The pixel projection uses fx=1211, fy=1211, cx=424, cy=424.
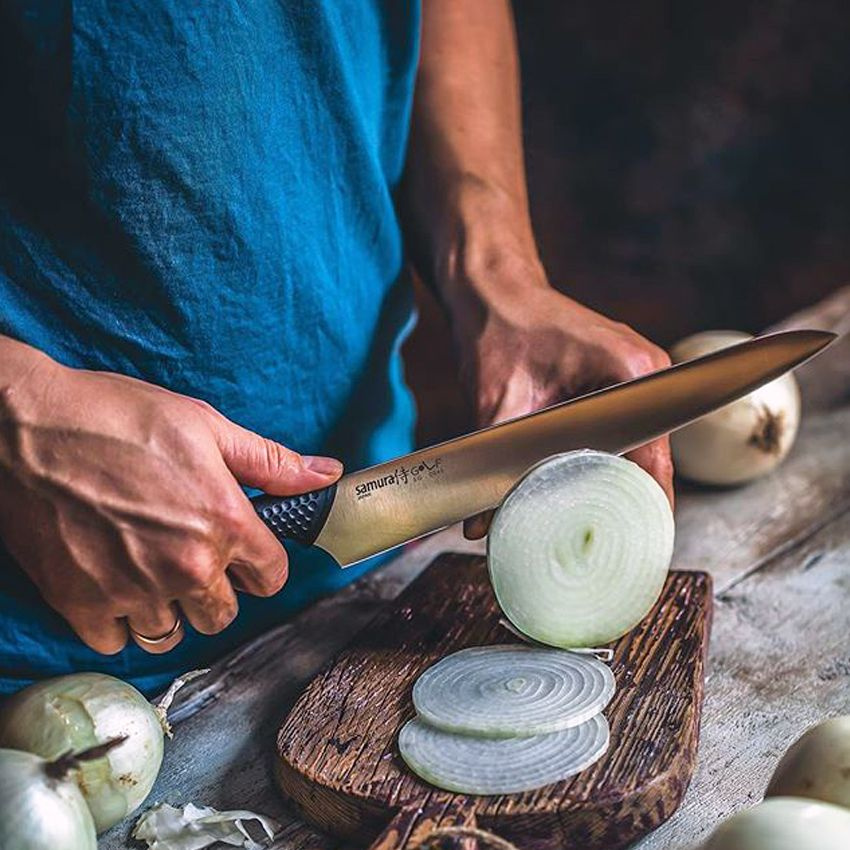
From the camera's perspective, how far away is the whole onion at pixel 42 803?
2.97 feet

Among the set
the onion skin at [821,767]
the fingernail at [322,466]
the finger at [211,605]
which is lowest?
the onion skin at [821,767]

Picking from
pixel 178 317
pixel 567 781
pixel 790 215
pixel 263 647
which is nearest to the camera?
pixel 567 781

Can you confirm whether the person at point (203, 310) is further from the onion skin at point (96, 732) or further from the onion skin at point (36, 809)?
the onion skin at point (36, 809)

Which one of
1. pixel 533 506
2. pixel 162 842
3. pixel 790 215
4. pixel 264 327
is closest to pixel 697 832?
pixel 533 506

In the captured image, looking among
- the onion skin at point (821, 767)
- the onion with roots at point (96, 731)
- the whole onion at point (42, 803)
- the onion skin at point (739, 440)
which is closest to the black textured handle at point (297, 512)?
the onion with roots at point (96, 731)

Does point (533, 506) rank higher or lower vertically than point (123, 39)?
lower

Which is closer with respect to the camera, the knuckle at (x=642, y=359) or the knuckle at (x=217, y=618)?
the knuckle at (x=217, y=618)

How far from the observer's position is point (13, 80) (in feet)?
3.89

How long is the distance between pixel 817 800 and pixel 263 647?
69 centimetres

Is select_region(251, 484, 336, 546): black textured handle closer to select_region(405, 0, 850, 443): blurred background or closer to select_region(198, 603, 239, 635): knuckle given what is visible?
select_region(198, 603, 239, 635): knuckle

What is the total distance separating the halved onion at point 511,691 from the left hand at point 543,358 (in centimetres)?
18

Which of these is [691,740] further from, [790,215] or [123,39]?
[790,215]

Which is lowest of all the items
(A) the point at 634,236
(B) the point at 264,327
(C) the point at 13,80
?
(A) the point at 634,236

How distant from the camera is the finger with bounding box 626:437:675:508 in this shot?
1398mm
